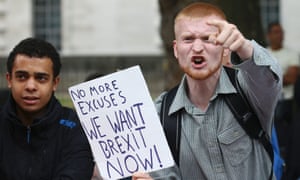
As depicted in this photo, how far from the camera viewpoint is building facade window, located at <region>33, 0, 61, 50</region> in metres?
27.2


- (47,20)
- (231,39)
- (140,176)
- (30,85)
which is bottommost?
(47,20)

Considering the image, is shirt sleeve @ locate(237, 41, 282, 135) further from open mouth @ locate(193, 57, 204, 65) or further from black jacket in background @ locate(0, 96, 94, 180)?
black jacket in background @ locate(0, 96, 94, 180)

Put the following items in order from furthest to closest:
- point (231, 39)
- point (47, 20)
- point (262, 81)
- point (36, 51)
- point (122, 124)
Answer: point (47, 20)
point (36, 51)
point (122, 124)
point (262, 81)
point (231, 39)

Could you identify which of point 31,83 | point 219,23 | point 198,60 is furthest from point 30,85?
point 219,23

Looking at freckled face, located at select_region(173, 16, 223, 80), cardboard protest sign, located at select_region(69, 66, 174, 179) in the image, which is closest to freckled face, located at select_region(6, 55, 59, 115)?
cardboard protest sign, located at select_region(69, 66, 174, 179)

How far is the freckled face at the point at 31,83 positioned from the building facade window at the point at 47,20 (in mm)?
22779

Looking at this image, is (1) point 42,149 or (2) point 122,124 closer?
A: (2) point 122,124

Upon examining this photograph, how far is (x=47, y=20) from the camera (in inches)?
1077

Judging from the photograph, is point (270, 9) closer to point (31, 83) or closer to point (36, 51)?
point (36, 51)

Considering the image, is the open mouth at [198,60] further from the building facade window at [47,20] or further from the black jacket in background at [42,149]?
the building facade window at [47,20]

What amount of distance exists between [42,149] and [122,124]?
1.39 feet

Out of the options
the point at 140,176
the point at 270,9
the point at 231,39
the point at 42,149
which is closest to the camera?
the point at 231,39

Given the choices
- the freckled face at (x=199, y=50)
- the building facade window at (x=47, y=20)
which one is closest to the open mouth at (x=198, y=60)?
the freckled face at (x=199, y=50)

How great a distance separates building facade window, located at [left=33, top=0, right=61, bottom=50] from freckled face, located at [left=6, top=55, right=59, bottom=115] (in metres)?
22.8
